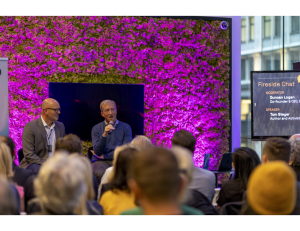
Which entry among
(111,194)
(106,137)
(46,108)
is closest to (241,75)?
(106,137)

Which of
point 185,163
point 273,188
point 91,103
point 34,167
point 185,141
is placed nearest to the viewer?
point 273,188

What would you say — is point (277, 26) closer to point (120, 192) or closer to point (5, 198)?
point (120, 192)

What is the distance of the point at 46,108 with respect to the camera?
4301 millimetres

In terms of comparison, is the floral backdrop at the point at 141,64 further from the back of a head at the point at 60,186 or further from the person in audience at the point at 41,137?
the back of a head at the point at 60,186

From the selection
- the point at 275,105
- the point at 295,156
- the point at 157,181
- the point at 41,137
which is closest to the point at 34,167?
the point at 41,137

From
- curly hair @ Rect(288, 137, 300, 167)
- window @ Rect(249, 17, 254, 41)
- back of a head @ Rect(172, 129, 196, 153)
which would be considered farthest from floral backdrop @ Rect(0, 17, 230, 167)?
curly hair @ Rect(288, 137, 300, 167)

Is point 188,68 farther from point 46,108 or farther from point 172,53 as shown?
point 46,108

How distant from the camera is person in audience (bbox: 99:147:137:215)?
76.9 inches

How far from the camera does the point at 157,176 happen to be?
3.85 ft

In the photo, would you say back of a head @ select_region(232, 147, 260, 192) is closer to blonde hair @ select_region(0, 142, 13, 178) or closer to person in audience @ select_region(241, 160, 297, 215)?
person in audience @ select_region(241, 160, 297, 215)

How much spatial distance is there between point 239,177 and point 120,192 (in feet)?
3.20

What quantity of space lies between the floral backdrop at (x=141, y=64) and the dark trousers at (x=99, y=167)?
1.27m

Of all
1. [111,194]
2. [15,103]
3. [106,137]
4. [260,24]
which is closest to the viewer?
[111,194]

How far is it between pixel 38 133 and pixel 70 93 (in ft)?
3.77
